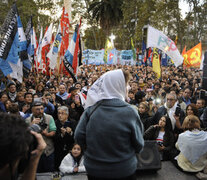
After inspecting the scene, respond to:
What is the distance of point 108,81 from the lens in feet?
6.27

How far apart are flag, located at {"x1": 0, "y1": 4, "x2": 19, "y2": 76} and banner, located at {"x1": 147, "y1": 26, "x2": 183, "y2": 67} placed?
4.95m

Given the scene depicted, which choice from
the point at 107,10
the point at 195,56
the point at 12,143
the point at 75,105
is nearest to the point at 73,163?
the point at 75,105


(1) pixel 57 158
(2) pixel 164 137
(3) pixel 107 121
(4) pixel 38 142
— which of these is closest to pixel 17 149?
(4) pixel 38 142

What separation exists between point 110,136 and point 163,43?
7.29m

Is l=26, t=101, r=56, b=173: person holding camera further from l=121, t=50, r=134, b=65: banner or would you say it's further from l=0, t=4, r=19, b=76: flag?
l=121, t=50, r=134, b=65: banner

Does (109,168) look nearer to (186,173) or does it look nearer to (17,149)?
(17,149)

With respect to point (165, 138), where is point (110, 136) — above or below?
above

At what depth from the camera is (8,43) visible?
5.30 m

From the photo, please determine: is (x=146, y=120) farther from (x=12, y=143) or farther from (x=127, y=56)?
(x=127, y=56)

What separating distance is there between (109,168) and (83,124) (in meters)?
0.43

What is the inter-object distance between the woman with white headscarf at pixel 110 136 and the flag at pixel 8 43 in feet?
13.4

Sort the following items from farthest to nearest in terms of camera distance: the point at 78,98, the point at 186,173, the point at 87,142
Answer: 1. the point at 78,98
2. the point at 186,173
3. the point at 87,142

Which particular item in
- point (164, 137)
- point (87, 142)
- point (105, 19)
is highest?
point (105, 19)

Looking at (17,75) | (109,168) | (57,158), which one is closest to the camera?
(109,168)
